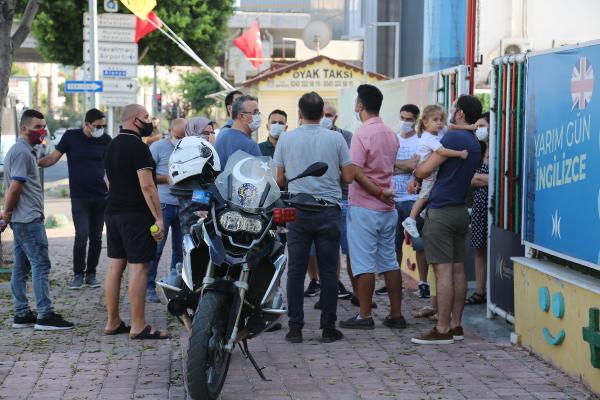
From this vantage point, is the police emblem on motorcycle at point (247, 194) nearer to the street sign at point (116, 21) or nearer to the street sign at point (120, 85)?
the street sign at point (120, 85)

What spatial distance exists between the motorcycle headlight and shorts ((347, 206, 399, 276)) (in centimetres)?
229

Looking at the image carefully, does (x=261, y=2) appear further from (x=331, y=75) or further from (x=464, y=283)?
(x=464, y=283)

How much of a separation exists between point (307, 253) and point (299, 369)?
4.11 feet

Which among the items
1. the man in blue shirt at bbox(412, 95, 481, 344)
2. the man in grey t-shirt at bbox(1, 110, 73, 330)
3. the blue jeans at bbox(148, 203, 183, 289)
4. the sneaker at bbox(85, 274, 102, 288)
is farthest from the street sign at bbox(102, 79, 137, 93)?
the man in blue shirt at bbox(412, 95, 481, 344)

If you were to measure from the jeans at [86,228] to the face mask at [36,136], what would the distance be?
2312 mm

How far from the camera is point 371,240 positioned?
8.94 m

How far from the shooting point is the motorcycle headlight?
6719 mm

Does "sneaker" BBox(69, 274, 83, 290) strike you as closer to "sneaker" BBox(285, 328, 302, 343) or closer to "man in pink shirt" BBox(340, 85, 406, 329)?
"man in pink shirt" BBox(340, 85, 406, 329)

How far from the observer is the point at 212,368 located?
21.1 ft

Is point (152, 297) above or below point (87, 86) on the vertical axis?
below

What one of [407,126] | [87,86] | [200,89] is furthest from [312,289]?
[200,89]

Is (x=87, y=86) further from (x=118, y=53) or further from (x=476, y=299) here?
(x=476, y=299)

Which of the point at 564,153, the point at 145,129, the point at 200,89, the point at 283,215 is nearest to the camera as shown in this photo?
the point at 283,215

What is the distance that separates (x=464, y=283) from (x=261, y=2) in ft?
211
